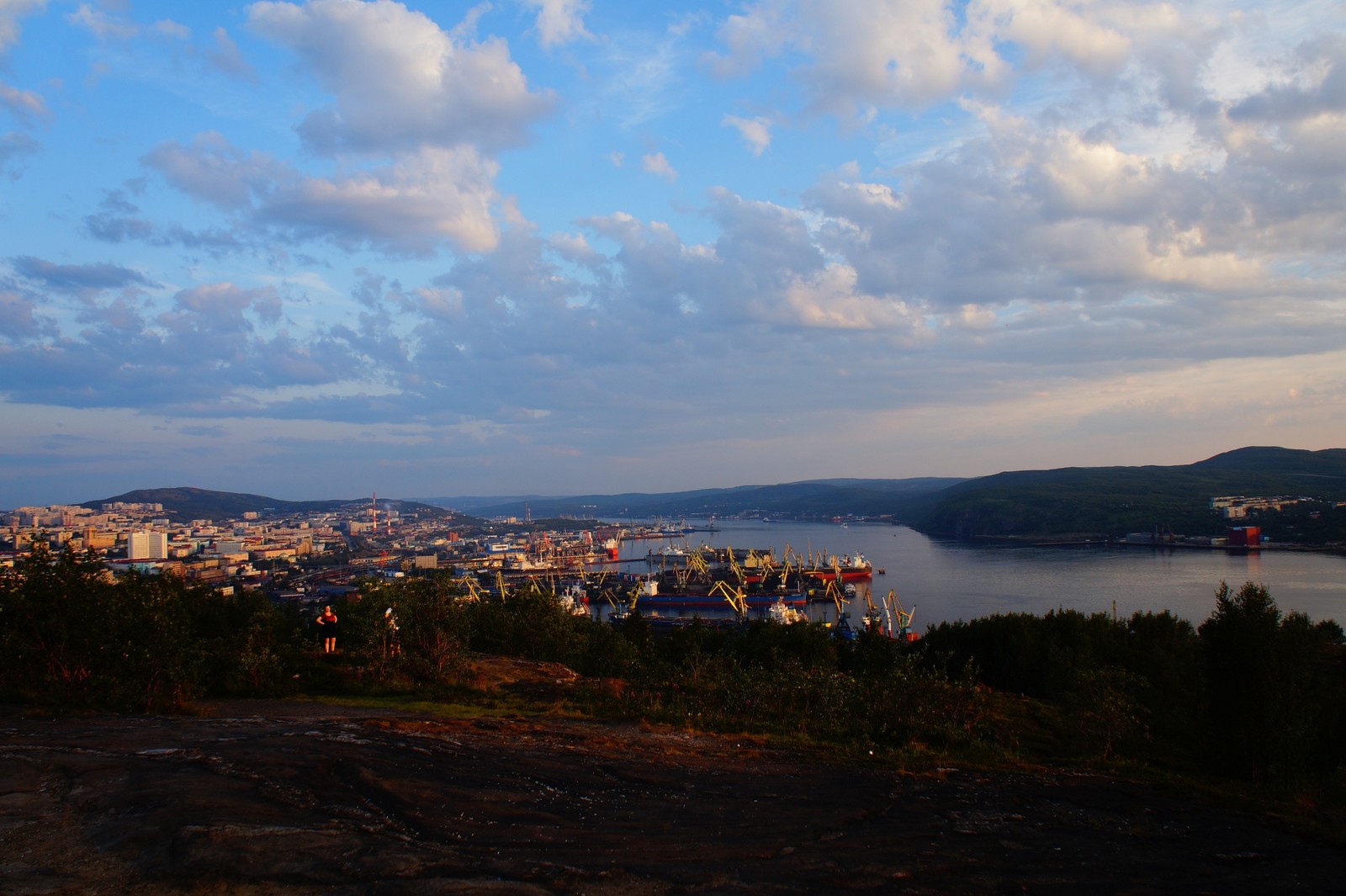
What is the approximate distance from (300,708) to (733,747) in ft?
17.2

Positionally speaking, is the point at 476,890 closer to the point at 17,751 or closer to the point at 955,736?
the point at 17,751

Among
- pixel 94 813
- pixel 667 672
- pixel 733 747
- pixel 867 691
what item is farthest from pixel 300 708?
pixel 867 691

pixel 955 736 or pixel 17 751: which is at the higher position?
pixel 17 751

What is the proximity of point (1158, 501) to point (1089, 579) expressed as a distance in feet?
183

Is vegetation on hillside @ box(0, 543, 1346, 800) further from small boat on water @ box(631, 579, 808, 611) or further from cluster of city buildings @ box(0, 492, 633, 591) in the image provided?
small boat on water @ box(631, 579, 808, 611)

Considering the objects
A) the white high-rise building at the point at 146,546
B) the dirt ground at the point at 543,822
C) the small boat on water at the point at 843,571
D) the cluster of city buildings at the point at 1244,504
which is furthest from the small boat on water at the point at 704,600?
the cluster of city buildings at the point at 1244,504

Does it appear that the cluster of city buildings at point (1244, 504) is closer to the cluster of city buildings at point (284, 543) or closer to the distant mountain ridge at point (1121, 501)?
the distant mountain ridge at point (1121, 501)

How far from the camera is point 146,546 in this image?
59.2 metres

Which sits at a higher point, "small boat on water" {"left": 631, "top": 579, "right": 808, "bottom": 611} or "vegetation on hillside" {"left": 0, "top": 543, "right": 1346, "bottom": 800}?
"vegetation on hillside" {"left": 0, "top": 543, "right": 1346, "bottom": 800}

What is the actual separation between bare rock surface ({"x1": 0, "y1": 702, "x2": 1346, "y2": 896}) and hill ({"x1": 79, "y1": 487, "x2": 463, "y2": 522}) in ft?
356

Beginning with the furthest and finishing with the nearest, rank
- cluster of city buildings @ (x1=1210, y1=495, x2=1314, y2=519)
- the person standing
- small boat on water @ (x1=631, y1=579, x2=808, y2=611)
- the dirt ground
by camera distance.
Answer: cluster of city buildings @ (x1=1210, y1=495, x2=1314, y2=519) → small boat on water @ (x1=631, y1=579, x2=808, y2=611) → the person standing → the dirt ground

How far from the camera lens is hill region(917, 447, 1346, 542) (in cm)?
8288

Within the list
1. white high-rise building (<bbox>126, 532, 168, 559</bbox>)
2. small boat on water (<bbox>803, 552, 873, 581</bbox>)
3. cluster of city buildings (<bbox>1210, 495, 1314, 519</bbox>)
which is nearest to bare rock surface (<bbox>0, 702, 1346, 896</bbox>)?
small boat on water (<bbox>803, 552, 873, 581</bbox>)

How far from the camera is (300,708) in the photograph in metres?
9.27
